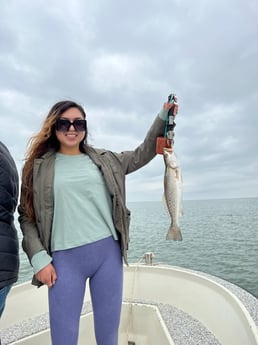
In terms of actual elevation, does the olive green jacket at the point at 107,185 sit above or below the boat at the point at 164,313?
above

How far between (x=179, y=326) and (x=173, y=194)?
1720 millimetres

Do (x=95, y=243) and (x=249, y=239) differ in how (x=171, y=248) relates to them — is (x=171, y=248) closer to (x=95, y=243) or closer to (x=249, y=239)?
(x=249, y=239)

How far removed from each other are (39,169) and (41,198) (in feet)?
0.60

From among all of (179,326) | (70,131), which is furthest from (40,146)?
(179,326)

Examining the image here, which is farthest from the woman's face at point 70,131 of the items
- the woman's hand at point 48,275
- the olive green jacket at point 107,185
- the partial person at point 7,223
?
the woman's hand at point 48,275

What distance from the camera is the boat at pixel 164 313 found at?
2805mm

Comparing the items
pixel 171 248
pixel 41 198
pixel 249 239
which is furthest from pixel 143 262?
Answer: pixel 249 239

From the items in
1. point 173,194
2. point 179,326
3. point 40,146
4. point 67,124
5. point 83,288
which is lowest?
point 179,326

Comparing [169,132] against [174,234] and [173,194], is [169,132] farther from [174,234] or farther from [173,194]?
[174,234]

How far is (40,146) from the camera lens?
6.49ft

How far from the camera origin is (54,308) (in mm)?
1807

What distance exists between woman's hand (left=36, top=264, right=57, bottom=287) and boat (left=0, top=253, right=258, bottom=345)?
59.3 inches

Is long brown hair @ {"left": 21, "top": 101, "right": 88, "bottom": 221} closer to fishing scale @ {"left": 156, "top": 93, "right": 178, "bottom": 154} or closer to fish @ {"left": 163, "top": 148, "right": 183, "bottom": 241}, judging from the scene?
fishing scale @ {"left": 156, "top": 93, "right": 178, "bottom": 154}

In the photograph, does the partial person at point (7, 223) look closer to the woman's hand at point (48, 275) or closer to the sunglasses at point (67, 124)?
the woman's hand at point (48, 275)
